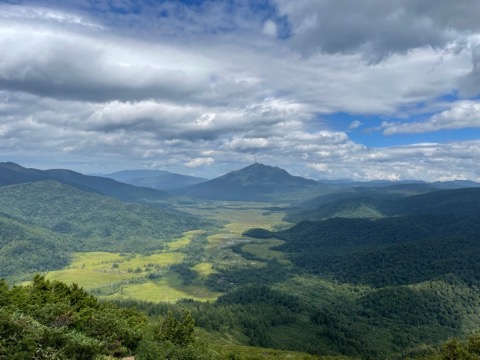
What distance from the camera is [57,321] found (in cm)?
6131

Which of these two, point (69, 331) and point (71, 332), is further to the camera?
point (69, 331)

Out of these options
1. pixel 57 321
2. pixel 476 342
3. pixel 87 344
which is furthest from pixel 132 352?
pixel 476 342

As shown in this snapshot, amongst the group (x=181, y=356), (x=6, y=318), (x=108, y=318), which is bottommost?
(x=181, y=356)

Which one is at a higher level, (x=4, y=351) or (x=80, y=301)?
(x=4, y=351)

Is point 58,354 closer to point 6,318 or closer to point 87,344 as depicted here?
point 87,344

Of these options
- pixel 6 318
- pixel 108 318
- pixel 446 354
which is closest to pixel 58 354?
pixel 6 318

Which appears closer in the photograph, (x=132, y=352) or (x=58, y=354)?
(x=58, y=354)

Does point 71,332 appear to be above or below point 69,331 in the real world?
above

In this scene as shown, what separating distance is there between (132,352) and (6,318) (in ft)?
90.1

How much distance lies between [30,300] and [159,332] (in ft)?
104

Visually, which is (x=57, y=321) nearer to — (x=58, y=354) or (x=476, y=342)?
(x=58, y=354)

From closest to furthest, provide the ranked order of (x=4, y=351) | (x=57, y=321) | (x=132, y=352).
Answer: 1. (x=4, y=351)
2. (x=57, y=321)
3. (x=132, y=352)

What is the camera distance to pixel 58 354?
157 ft

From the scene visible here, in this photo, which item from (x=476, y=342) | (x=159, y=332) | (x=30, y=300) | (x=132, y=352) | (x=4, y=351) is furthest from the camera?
(x=159, y=332)
